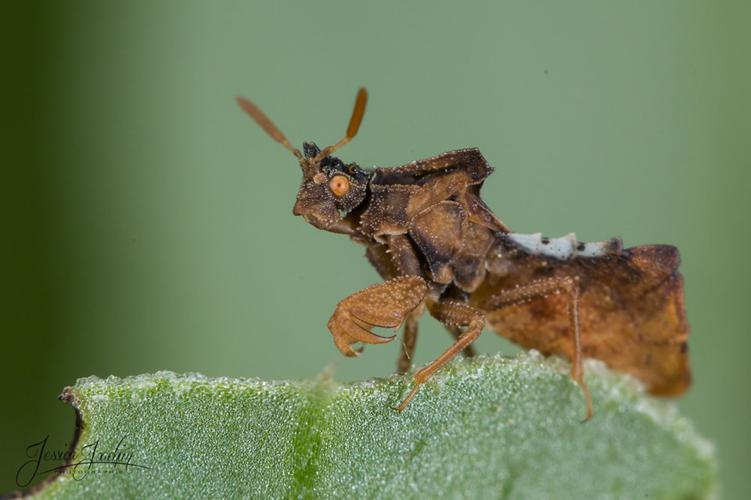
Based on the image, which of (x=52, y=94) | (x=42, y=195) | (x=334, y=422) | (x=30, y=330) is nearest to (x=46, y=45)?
(x=52, y=94)

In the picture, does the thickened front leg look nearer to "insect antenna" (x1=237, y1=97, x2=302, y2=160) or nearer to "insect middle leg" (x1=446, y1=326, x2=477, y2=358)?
"insect middle leg" (x1=446, y1=326, x2=477, y2=358)

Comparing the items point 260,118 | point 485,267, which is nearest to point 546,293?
point 485,267

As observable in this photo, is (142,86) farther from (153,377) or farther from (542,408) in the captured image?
(542,408)

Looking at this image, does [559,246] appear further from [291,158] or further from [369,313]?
[291,158]

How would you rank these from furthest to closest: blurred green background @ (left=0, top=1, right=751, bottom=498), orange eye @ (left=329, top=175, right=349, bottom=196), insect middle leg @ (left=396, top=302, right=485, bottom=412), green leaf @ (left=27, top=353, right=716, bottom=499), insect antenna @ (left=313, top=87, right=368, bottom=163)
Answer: blurred green background @ (left=0, top=1, right=751, bottom=498) → orange eye @ (left=329, top=175, right=349, bottom=196) → insect antenna @ (left=313, top=87, right=368, bottom=163) → insect middle leg @ (left=396, top=302, right=485, bottom=412) → green leaf @ (left=27, top=353, right=716, bottom=499)

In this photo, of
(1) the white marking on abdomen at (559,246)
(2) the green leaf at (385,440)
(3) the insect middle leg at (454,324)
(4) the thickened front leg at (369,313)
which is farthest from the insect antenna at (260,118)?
(2) the green leaf at (385,440)

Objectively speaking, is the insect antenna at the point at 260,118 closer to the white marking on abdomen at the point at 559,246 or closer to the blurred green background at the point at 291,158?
the blurred green background at the point at 291,158

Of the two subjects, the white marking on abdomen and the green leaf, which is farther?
the white marking on abdomen

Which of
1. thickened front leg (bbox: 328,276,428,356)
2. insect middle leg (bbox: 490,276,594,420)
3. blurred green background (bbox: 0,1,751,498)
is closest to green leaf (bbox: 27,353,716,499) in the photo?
thickened front leg (bbox: 328,276,428,356)
